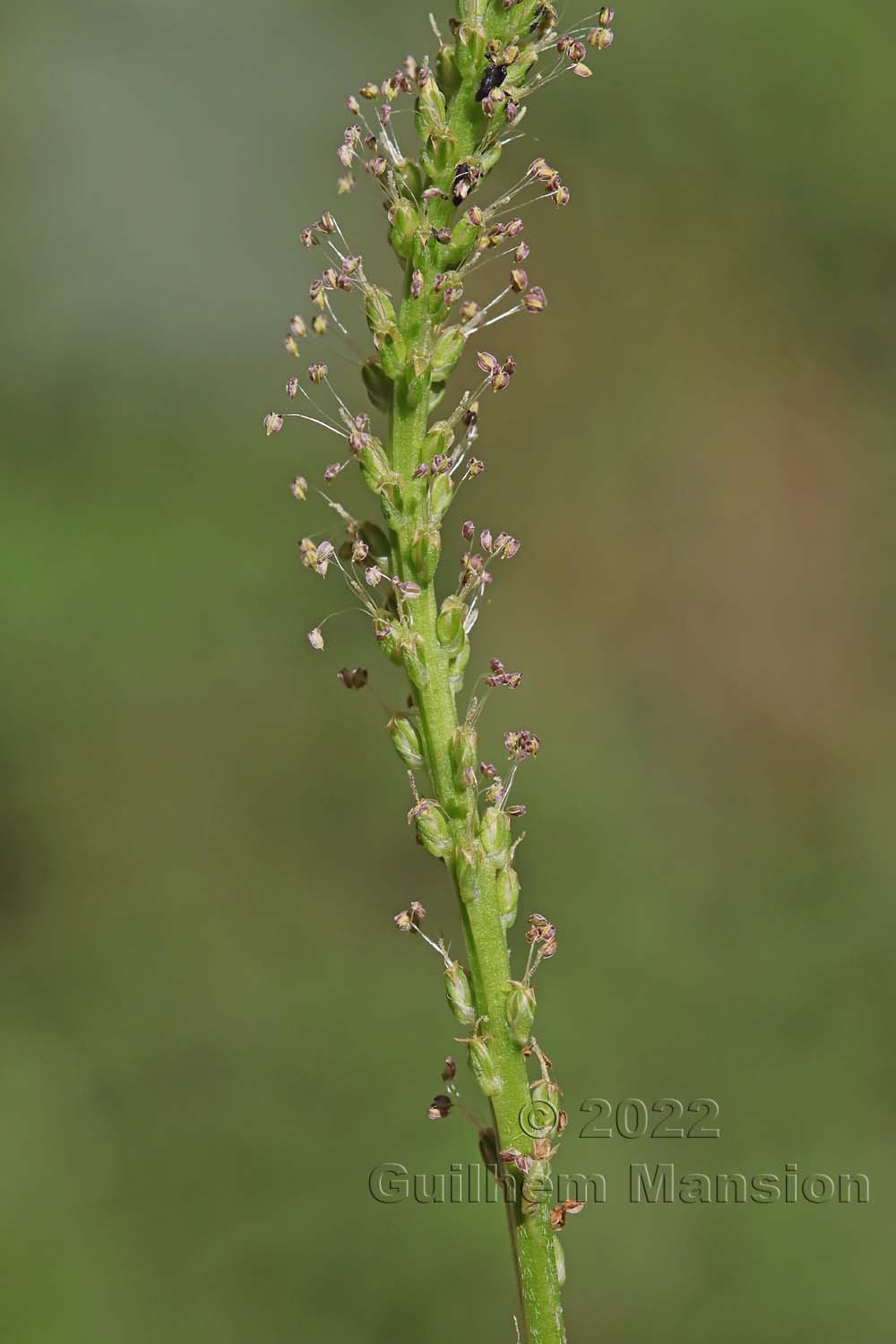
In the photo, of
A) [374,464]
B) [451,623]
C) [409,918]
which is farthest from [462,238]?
[409,918]

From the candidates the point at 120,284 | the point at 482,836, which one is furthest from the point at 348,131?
the point at 120,284

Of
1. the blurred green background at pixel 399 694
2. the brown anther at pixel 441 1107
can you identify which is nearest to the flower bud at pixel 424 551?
the brown anther at pixel 441 1107

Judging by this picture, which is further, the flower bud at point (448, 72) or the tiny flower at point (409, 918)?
the tiny flower at point (409, 918)

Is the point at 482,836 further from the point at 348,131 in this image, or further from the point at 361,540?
the point at 348,131

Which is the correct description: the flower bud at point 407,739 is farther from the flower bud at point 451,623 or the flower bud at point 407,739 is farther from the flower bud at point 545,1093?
the flower bud at point 545,1093

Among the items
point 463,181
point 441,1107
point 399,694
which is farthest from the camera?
point 399,694

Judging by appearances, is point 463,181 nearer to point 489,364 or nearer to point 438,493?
point 489,364
